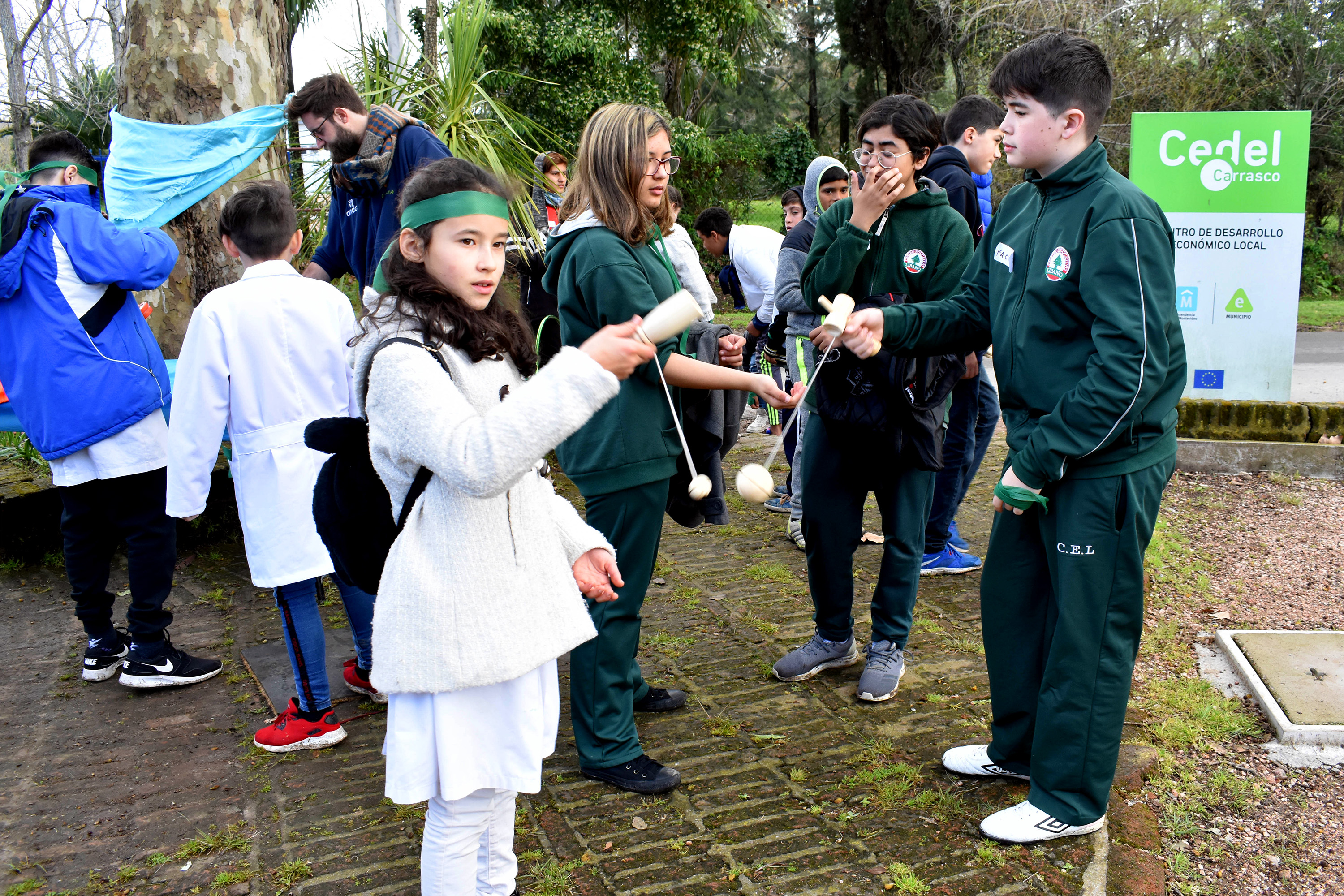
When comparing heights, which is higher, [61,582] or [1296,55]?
[1296,55]

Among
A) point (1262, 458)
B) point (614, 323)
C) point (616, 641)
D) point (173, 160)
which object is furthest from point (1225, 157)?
point (173, 160)

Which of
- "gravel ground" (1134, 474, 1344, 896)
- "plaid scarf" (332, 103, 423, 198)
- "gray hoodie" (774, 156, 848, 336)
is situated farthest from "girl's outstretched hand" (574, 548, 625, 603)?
Result: "gray hoodie" (774, 156, 848, 336)

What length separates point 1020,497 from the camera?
2781 millimetres

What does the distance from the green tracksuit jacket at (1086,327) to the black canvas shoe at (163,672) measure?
350cm

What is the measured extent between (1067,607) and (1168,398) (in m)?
0.66

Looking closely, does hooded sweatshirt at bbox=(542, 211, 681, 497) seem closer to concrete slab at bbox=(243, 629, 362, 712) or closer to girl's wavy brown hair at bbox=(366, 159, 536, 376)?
girl's wavy brown hair at bbox=(366, 159, 536, 376)

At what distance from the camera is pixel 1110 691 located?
282 cm

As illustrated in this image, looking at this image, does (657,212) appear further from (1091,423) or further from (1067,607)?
(1067,607)

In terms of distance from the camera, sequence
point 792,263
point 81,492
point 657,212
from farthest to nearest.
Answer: point 792,263
point 81,492
point 657,212

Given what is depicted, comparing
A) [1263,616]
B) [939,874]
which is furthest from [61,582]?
[1263,616]

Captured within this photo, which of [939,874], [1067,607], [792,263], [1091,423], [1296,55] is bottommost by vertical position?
[939,874]

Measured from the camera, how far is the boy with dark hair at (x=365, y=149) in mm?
4148

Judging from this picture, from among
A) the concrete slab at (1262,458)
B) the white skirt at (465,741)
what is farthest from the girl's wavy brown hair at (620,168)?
the concrete slab at (1262,458)

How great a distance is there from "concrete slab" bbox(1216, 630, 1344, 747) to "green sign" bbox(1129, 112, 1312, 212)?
414cm
